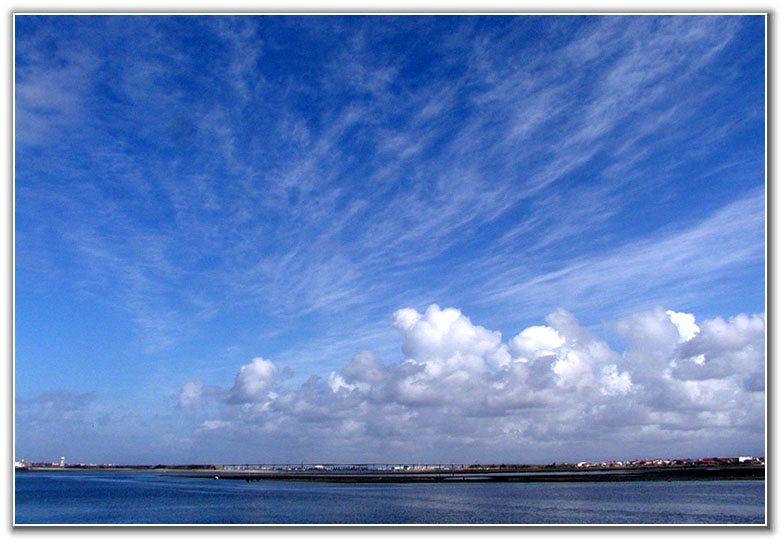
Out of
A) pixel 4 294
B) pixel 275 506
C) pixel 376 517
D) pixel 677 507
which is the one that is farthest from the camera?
pixel 275 506

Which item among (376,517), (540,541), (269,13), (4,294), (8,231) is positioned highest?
(269,13)

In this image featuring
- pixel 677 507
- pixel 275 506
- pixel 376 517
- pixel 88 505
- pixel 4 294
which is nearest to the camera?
pixel 4 294

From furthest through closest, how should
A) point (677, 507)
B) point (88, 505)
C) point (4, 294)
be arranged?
1. point (88, 505)
2. point (677, 507)
3. point (4, 294)

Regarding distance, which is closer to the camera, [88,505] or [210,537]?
[210,537]

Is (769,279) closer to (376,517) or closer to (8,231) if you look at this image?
(8,231)

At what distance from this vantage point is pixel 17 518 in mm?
66625

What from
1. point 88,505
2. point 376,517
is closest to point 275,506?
→ point 376,517

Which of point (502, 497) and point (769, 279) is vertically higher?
point (769, 279)

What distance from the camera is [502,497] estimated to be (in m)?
80.1

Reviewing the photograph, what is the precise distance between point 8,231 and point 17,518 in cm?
6240

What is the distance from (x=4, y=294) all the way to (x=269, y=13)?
582 inches

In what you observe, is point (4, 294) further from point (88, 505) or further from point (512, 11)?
point (88, 505)

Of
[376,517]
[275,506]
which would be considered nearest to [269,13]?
[376,517]

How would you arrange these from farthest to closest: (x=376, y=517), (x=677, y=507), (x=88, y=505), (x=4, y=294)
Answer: (x=88, y=505) → (x=677, y=507) → (x=376, y=517) → (x=4, y=294)
